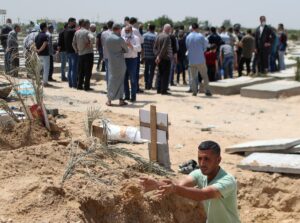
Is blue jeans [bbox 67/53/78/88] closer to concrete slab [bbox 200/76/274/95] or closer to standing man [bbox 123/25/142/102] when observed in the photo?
standing man [bbox 123/25/142/102]

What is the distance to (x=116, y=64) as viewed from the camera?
11852mm

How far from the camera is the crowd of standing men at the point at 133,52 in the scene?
39.4 feet

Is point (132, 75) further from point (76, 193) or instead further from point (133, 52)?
point (76, 193)

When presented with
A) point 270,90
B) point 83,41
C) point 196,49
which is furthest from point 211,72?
point 83,41

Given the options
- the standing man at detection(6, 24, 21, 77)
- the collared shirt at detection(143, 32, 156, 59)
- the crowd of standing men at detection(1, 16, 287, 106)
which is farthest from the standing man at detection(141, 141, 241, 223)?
the collared shirt at detection(143, 32, 156, 59)

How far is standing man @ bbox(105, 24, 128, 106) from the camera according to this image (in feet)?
38.1

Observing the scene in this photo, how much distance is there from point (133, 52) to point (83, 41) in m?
1.50

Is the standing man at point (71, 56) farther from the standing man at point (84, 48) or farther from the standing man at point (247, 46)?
the standing man at point (247, 46)

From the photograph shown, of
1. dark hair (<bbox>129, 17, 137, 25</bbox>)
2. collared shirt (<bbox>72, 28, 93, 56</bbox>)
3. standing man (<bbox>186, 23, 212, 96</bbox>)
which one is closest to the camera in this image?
collared shirt (<bbox>72, 28, 93, 56</bbox>)

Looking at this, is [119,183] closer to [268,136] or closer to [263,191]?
[263,191]

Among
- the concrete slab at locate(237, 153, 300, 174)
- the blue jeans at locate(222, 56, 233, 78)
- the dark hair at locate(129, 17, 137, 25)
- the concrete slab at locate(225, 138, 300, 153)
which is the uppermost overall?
the dark hair at locate(129, 17, 137, 25)

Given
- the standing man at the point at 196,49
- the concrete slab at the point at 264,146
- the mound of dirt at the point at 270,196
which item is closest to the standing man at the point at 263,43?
the standing man at the point at 196,49

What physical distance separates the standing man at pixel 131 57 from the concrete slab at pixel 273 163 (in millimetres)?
5428

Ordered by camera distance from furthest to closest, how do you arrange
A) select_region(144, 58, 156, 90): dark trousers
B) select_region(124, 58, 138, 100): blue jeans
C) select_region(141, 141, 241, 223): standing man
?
select_region(144, 58, 156, 90): dark trousers → select_region(124, 58, 138, 100): blue jeans → select_region(141, 141, 241, 223): standing man
